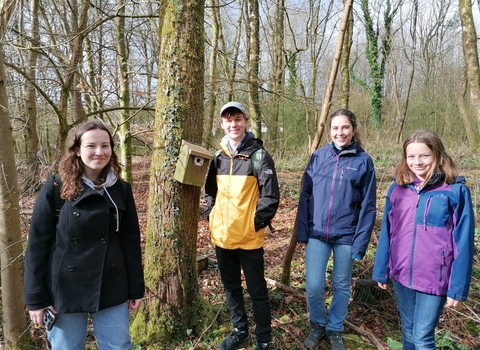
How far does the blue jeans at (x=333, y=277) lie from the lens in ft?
9.00

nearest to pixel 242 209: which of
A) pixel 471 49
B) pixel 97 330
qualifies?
pixel 97 330

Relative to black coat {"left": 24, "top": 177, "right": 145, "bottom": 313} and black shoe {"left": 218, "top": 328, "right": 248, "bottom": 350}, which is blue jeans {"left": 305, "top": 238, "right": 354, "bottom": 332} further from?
black coat {"left": 24, "top": 177, "right": 145, "bottom": 313}

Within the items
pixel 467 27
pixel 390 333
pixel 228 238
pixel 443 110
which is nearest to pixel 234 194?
pixel 228 238

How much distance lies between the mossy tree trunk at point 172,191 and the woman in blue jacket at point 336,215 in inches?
41.7

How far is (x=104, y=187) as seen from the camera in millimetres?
2094

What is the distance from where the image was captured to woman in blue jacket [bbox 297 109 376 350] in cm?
268

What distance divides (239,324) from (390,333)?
171cm

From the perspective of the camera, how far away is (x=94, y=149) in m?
2.04

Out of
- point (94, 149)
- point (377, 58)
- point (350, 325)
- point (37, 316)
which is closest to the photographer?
point (37, 316)

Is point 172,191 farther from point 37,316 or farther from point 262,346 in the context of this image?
point 262,346

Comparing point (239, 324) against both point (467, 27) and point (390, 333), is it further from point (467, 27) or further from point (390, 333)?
point (467, 27)

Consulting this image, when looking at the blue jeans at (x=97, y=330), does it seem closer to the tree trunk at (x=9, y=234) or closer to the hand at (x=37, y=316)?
the hand at (x=37, y=316)

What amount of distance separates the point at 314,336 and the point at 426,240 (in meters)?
1.31

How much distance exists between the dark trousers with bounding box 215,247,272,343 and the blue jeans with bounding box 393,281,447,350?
1.04 m
